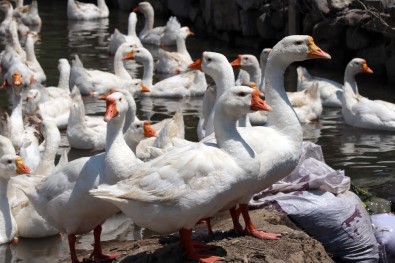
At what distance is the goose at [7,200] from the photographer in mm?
8500

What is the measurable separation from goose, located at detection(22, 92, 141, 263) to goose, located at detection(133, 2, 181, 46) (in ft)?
42.6

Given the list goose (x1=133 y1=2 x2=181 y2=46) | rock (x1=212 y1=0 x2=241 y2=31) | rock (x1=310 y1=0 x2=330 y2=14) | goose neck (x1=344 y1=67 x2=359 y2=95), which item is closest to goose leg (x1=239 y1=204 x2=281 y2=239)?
goose neck (x1=344 y1=67 x2=359 y2=95)

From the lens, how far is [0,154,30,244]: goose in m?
8.50

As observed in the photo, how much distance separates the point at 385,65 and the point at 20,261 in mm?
9454

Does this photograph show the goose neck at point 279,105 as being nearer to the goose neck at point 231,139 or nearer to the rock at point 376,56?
the goose neck at point 231,139

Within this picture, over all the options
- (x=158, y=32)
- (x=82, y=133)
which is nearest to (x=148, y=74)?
(x=82, y=133)

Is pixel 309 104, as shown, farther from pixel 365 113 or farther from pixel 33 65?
pixel 33 65

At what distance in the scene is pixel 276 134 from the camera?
707 cm

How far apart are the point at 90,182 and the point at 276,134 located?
1423mm

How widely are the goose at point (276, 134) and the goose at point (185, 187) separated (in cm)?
39

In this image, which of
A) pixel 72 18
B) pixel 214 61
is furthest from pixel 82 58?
pixel 214 61

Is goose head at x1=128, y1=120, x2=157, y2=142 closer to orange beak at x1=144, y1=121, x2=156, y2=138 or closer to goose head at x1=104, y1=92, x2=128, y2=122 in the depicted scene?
orange beak at x1=144, y1=121, x2=156, y2=138

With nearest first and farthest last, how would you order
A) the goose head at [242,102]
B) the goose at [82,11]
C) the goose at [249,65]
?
the goose head at [242,102] → the goose at [249,65] → the goose at [82,11]

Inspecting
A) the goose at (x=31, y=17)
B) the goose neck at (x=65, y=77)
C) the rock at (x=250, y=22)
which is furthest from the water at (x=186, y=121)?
the goose neck at (x=65, y=77)
